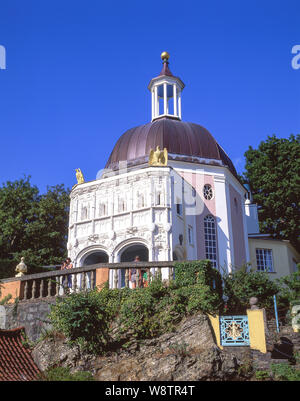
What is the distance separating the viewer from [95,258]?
2753cm

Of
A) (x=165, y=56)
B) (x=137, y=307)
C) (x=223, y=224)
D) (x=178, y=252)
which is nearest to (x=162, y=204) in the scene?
(x=178, y=252)

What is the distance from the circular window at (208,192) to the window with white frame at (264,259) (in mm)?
5269

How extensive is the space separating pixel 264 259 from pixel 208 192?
6229mm

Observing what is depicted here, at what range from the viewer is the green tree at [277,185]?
35.7 metres

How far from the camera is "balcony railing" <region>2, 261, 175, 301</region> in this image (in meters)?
17.3

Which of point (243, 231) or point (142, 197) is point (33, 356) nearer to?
point (142, 197)

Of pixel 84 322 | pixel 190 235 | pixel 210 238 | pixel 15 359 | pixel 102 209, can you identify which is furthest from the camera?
pixel 210 238

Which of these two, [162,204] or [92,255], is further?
[92,255]

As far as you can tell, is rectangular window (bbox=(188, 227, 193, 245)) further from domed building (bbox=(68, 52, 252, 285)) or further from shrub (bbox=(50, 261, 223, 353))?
shrub (bbox=(50, 261, 223, 353))

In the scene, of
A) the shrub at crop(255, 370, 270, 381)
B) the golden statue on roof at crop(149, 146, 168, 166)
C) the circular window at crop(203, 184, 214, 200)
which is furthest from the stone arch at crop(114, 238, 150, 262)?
the shrub at crop(255, 370, 270, 381)

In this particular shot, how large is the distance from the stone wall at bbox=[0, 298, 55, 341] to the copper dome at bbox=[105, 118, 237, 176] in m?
14.5

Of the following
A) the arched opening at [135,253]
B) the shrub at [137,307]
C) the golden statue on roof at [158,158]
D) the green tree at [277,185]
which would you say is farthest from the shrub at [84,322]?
the green tree at [277,185]

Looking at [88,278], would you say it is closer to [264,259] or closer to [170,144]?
[170,144]

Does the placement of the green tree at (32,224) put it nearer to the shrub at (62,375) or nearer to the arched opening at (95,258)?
the arched opening at (95,258)
